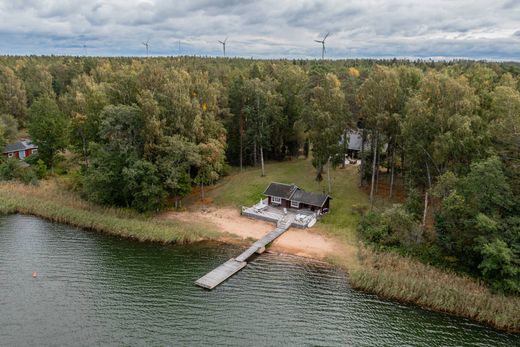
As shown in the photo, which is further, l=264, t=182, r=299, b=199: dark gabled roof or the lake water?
l=264, t=182, r=299, b=199: dark gabled roof

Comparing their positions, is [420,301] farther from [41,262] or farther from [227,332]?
[41,262]

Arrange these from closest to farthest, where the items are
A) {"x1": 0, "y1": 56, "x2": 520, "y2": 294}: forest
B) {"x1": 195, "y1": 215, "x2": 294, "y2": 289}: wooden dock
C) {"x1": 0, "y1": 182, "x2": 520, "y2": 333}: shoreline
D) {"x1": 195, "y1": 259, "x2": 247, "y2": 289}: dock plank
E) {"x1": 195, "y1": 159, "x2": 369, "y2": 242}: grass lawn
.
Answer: {"x1": 0, "y1": 182, "x2": 520, "y2": 333}: shoreline, {"x1": 0, "y1": 56, "x2": 520, "y2": 294}: forest, {"x1": 195, "y1": 259, "x2": 247, "y2": 289}: dock plank, {"x1": 195, "y1": 215, "x2": 294, "y2": 289}: wooden dock, {"x1": 195, "y1": 159, "x2": 369, "y2": 242}: grass lawn

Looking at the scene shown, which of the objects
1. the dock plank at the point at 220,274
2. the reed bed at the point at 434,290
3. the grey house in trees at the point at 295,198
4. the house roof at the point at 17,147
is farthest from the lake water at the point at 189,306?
the house roof at the point at 17,147

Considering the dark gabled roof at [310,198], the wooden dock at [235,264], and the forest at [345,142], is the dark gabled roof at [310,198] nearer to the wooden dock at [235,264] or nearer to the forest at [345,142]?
the wooden dock at [235,264]

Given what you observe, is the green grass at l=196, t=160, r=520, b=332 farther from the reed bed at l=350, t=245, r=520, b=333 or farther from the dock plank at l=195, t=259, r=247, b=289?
the dock plank at l=195, t=259, r=247, b=289

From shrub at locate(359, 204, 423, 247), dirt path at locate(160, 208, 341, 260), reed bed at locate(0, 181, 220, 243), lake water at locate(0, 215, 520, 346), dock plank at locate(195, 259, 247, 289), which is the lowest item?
lake water at locate(0, 215, 520, 346)

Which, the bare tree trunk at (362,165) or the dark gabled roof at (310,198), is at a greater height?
the bare tree trunk at (362,165)

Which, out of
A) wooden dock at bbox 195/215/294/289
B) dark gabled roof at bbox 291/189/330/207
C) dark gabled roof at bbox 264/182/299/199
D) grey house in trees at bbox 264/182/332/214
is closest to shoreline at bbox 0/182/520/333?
wooden dock at bbox 195/215/294/289

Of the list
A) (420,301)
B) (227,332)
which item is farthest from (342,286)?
(227,332)

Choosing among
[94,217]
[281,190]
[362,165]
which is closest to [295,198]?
[281,190]
